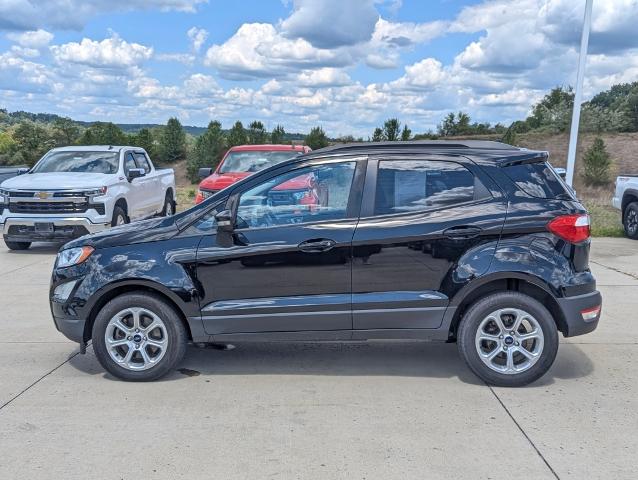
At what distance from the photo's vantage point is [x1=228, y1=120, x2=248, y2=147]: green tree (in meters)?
27.6

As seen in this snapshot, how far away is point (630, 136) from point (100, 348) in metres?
30.1

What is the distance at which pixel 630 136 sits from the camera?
29.7 meters

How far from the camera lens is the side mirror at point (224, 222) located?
4.82m

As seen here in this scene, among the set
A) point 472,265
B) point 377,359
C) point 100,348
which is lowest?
point 377,359

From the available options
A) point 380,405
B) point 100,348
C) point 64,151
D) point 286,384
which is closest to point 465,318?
point 380,405

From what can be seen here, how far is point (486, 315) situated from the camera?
189 inches

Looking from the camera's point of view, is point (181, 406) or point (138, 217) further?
point (138, 217)

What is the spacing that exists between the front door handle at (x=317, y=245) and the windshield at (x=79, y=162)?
8.36m

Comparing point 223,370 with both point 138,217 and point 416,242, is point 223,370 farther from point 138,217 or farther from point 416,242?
point 138,217

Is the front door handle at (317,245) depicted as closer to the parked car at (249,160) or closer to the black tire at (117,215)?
the black tire at (117,215)

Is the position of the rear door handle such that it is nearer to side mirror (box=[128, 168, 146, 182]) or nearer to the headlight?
the headlight

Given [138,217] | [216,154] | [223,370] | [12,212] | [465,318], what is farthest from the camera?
[216,154]

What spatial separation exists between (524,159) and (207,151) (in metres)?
23.5

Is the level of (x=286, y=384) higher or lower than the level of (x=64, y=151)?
lower
